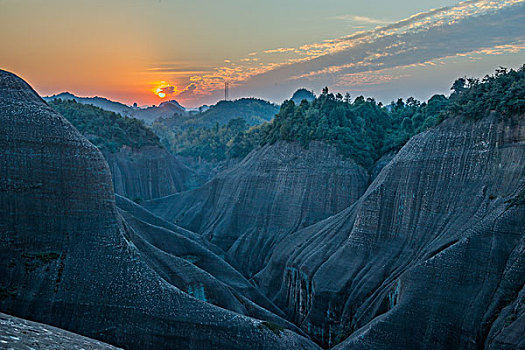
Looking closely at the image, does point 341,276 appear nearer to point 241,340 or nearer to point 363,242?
point 363,242

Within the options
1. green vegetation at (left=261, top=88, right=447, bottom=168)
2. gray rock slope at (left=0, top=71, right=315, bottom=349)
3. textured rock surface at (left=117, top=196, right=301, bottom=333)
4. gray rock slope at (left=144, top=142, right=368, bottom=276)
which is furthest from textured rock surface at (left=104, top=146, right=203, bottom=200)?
gray rock slope at (left=0, top=71, right=315, bottom=349)

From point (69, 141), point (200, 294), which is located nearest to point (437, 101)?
point (200, 294)

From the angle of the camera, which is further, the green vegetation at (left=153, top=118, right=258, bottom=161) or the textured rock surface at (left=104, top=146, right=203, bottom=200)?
the green vegetation at (left=153, top=118, right=258, bottom=161)

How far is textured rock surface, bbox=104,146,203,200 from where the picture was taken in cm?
7818

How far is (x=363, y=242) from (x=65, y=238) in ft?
68.7

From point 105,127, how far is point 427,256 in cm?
6442

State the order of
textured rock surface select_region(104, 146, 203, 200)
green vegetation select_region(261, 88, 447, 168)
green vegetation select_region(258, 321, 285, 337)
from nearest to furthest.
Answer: green vegetation select_region(258, 321, 285, 337), green vegetation select_region(261, 88, 447, 168), textured rock surface select_region(104, 146, 203, 200)

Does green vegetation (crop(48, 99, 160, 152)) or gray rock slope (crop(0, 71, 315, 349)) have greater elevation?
green vegetation (crop(48, 99, 160, 152))

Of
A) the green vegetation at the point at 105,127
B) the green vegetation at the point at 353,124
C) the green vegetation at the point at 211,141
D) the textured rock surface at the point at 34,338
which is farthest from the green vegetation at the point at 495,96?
the green vegetation at the point at 211,141

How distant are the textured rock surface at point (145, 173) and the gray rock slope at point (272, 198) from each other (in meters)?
13.9

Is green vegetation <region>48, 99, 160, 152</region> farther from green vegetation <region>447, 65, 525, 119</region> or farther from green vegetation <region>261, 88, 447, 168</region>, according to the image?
green vegetation <region>447, 65, 525, 119</region>

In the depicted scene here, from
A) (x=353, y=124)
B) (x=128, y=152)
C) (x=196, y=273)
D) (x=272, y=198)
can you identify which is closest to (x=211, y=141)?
(x=128, y=152)

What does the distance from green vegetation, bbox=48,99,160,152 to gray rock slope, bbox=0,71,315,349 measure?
1971 inches

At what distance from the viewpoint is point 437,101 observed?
184 ft
